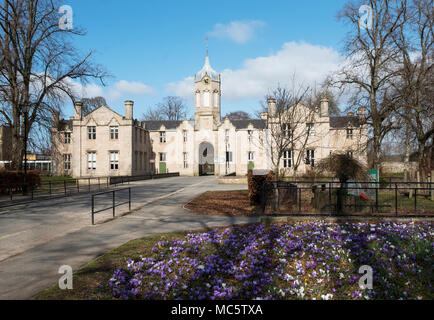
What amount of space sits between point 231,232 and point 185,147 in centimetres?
4698

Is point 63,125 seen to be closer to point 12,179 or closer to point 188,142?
point 12,179

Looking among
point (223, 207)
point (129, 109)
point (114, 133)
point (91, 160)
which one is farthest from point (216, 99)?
point (223, 207)

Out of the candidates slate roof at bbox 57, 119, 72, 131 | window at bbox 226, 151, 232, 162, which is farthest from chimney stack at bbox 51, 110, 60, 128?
window at bbox 226, 151, 232, 162

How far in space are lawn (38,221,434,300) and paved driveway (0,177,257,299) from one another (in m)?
0.72

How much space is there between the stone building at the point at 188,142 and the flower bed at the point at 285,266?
33809 millimetres

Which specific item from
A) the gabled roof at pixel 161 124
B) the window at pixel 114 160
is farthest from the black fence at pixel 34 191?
the gabled roof at pixel 161 124

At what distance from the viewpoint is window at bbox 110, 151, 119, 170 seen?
44406mm

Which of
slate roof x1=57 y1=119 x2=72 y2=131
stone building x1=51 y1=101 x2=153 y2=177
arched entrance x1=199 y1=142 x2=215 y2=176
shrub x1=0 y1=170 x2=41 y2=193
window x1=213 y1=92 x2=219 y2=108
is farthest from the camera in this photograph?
window x1=213 y1=92 x2=219 y2=108

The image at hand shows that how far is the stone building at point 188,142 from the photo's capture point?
44.3 m

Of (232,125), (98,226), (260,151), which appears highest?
(232,125)

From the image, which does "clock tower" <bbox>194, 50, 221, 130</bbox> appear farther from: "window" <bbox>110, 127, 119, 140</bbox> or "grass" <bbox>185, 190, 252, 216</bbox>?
"grass" <bbox>185, 190, 252, 216</bbox>
